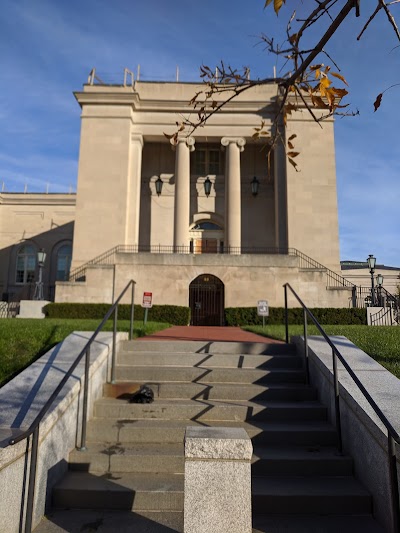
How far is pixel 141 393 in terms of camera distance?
5910 millimetres

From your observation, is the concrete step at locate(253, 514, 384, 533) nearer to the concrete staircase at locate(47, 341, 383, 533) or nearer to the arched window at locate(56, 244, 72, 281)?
the concrete staircase at locate(47, 341, 383, 533)

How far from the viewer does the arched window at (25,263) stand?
38.1m

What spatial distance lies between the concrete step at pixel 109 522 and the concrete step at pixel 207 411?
1.57m

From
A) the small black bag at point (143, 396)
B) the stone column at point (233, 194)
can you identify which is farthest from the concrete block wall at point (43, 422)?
the stone column at point (233, 194)

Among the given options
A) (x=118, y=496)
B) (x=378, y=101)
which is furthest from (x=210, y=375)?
(x=378, y=101)

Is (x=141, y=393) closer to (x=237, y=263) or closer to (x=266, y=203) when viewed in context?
(x=237, y=263)

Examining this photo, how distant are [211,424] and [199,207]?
24999mm

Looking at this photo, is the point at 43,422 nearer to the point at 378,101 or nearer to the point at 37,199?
the point at 378,101

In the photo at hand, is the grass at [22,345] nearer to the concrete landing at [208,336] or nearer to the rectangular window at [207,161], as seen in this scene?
the concrete landing at [208,336]

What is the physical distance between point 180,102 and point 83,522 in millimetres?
26612

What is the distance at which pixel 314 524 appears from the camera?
391 centimetres

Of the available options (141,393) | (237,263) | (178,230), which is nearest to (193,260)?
(237,263)

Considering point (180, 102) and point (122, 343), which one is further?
point (180, 102)

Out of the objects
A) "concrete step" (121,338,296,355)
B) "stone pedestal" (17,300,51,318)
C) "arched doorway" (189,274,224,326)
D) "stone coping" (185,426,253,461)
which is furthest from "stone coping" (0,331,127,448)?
"arched doorway" (189,274,224,326)
